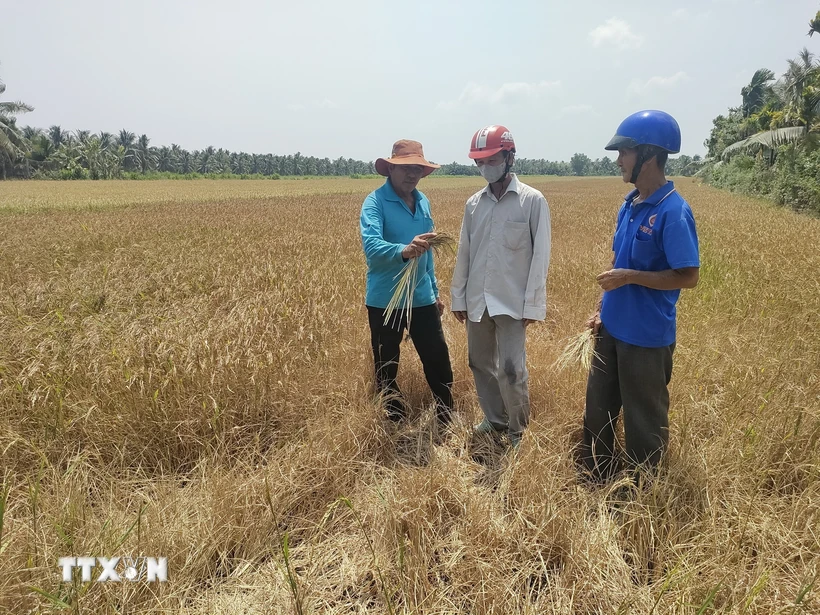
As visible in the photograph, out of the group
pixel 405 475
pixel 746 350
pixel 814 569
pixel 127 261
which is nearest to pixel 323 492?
pixel 405 475

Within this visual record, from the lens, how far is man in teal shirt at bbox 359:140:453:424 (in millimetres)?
2914

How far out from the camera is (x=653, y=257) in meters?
2.15

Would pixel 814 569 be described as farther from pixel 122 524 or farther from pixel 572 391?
pixel 122 524

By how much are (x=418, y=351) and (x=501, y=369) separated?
2.27ft

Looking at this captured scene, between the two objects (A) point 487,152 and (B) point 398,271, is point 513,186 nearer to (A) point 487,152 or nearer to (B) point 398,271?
(A) point 487,152

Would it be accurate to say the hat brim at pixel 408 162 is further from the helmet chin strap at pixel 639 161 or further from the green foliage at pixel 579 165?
the green foliage at pixel 579 165

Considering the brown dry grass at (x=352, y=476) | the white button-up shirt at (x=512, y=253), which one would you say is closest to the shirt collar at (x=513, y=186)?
the white button-up shirt at (x=512, y=253)

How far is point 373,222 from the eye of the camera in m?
2.92

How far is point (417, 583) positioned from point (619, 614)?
771 millimetres

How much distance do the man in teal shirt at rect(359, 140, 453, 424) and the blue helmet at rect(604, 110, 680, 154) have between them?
3.95ft

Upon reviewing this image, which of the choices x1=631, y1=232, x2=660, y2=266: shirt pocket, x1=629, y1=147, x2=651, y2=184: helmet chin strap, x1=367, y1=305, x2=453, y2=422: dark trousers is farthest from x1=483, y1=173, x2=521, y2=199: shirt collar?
x1=367, y1=305, x2=453, y2=422: dark trousers

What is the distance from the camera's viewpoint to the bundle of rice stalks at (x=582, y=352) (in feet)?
8.84

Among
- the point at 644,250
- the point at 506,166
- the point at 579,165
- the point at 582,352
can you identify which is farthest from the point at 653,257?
the point at 579,165

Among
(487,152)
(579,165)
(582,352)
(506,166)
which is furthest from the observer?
(579,165)
